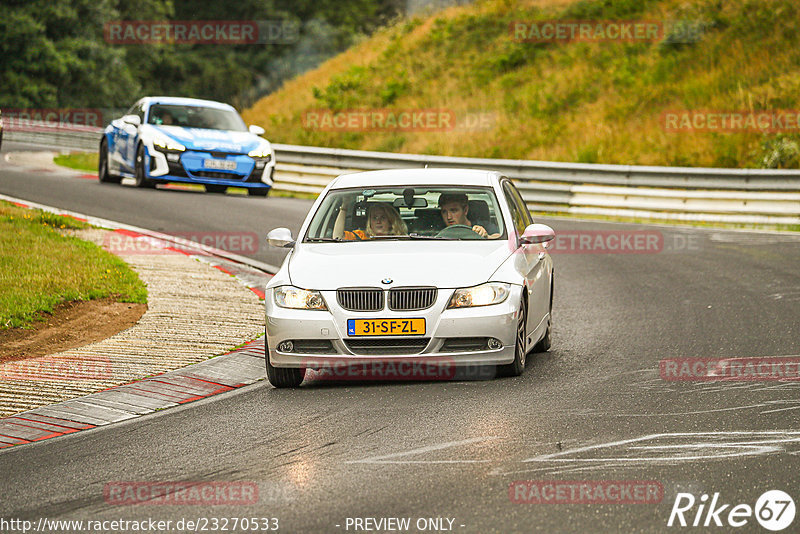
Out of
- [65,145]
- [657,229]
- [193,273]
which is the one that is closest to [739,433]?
[193,273]

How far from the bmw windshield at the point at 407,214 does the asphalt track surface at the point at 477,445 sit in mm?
1220

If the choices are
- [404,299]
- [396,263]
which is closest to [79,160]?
[396,263]

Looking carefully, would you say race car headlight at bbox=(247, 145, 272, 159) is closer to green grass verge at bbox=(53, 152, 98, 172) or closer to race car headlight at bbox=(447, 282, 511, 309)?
green grass verge at bbox=(53, 152, 98, 172)

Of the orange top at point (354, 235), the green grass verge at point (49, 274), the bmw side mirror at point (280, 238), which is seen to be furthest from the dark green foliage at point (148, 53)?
the bmw side mirror at point (280, 238)

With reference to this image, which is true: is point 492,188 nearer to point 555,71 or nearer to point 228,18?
point 555,71

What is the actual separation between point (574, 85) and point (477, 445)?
26.3 meters

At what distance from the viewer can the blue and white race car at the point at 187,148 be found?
21.3 m

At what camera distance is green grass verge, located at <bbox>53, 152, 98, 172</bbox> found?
30.1 m

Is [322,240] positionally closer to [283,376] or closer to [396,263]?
[396,263]

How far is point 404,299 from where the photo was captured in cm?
812

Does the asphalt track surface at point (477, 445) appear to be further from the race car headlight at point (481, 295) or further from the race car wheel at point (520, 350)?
the race car headlight at point (481, 295)

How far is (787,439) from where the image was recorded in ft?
21.2

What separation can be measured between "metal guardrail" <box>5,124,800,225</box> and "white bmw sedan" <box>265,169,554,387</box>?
40.4 ft

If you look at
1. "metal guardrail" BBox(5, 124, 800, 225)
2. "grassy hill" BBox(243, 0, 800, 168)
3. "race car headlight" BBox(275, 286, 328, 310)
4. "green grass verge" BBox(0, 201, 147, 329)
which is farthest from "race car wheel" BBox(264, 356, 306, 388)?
"grassy hill" BBox(243, 0, 800, 168)
